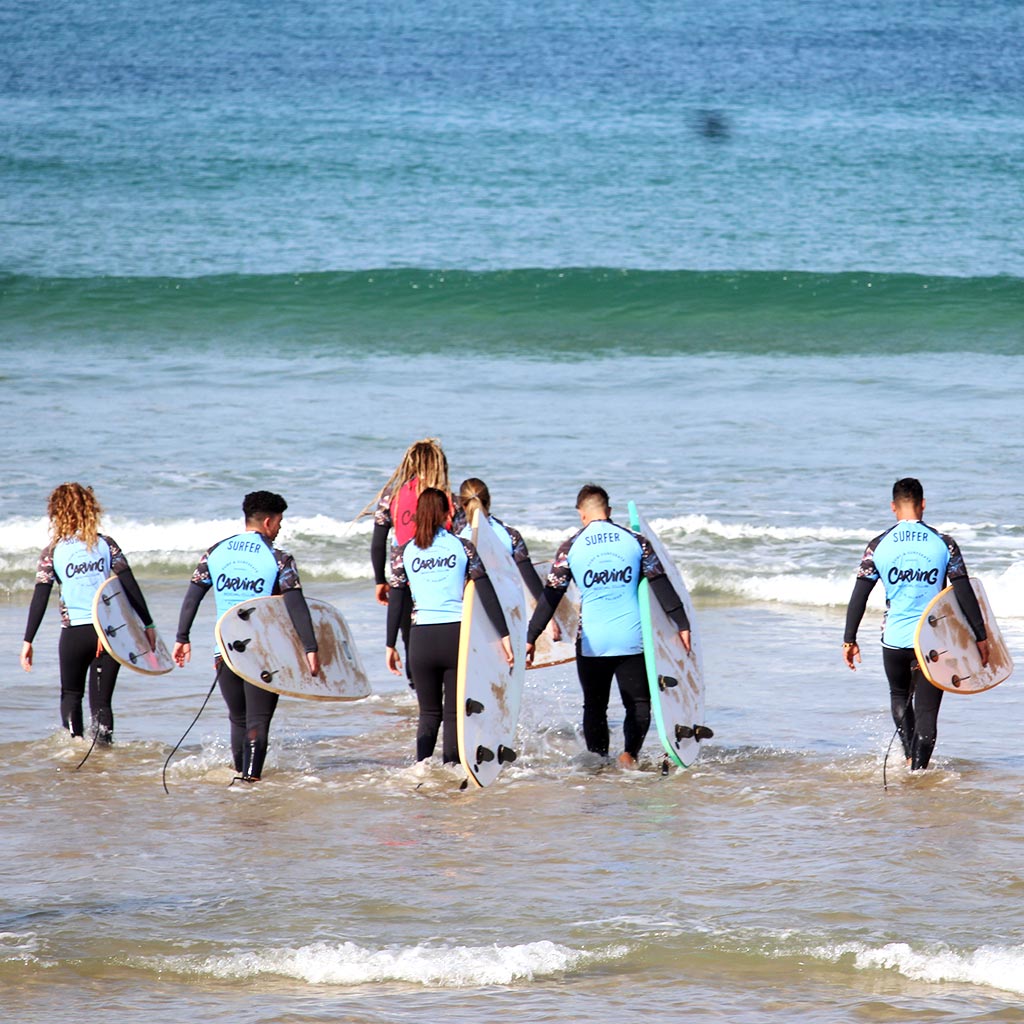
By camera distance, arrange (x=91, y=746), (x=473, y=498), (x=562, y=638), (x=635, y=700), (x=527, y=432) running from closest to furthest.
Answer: (x=635, y=700) → (x=91, y=746) → (x=473, y=498) → (x=562, y=638) → (x=527, y=432)

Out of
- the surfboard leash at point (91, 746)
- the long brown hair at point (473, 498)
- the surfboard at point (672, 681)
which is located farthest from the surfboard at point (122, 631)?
the surfboard at point (672, 681)

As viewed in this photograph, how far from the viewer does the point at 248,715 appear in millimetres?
7367

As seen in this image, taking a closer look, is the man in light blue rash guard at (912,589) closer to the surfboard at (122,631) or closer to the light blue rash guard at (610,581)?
the light blue rash guard at (610,581)

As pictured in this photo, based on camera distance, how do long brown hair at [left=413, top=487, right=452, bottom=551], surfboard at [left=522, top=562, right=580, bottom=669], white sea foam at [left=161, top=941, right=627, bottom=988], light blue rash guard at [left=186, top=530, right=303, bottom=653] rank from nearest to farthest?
white sea foam at [left=161, top=941, right=627, bottom=988], long brown hair at [left=413, top=487, right=452, bottom=551], light blue rash guard at [left=186, top=530, right=303, bottom=653], surfboard at [left=522, top=562, right=580, bottom=669]

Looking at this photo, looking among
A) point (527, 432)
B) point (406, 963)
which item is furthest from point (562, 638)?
point (527, 432)

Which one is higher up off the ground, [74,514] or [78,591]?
[74,514]

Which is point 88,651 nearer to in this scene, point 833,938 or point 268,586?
point 268,586

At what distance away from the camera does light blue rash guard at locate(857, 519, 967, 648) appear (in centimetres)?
724

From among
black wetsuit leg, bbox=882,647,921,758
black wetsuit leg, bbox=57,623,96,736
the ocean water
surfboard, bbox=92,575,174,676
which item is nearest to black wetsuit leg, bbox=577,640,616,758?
the ocean water

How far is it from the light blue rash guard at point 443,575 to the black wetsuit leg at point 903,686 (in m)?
2.13

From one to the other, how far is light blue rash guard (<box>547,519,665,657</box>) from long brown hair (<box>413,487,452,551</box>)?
2.33 ft

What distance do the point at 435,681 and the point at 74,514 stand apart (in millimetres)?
2184

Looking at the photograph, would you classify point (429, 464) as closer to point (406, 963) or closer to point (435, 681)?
point (435, 681)

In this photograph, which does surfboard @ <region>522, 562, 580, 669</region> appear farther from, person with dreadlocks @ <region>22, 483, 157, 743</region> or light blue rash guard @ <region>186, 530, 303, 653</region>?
person with dreadlocks @ <region>22, 483, 157, 743</region>
